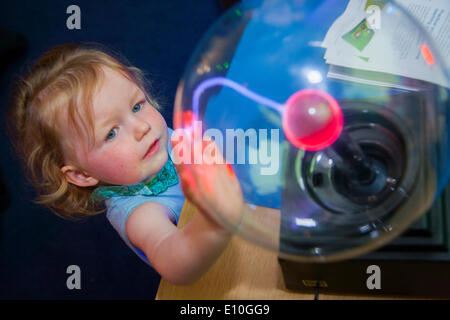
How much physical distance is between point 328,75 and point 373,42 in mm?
75

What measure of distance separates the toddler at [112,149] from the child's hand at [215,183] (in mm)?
149

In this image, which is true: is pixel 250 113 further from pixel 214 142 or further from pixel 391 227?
pixel 391 227

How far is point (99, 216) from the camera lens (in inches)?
44.3

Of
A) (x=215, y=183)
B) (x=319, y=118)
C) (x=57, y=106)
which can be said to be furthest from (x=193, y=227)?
(x=57, y=106)

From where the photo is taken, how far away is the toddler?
2.22 ft

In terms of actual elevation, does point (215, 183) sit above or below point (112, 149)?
below

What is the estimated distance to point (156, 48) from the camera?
4.24 ft

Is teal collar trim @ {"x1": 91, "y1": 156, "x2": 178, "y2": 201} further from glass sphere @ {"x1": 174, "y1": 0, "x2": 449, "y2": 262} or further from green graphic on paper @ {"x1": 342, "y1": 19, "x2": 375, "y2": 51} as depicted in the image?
green graphic on paper @ {"x1": 342, "y1": 19, "x2": 375, "y2": 51}

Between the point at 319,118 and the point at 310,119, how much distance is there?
0.01m

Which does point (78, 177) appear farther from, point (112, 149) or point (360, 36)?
point (360, 36)

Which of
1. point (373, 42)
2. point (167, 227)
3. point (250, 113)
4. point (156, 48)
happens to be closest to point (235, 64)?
point (250, 113)

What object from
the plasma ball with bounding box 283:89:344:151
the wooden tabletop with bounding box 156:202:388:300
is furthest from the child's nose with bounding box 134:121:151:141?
the plasma ball with bounding box 283:89:344:151

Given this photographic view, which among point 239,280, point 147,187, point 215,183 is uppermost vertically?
point 147,187

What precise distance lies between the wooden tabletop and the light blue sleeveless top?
15 centimetres
